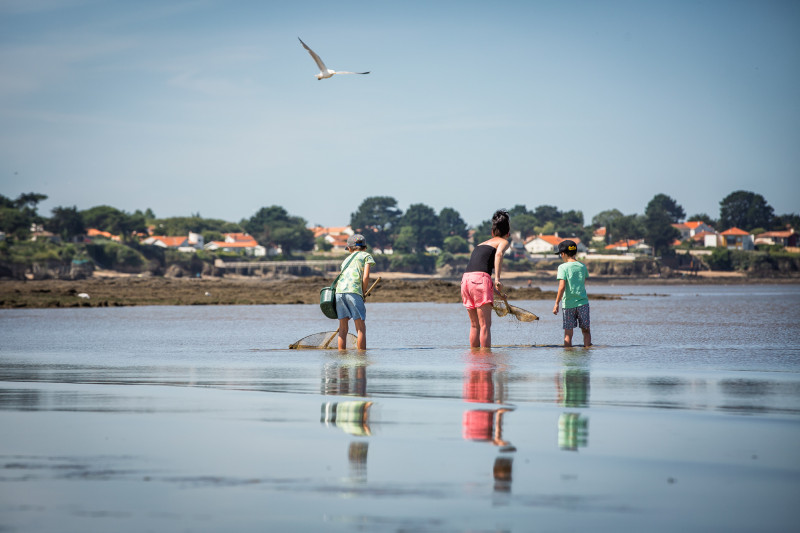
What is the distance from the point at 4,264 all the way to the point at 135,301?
50188mm

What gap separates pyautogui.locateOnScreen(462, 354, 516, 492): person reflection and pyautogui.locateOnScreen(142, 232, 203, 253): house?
170882mm

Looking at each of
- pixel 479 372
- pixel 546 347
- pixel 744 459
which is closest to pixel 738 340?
pixel 546 347

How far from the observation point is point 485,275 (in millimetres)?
11852

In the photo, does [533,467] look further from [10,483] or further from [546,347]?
[546,347]

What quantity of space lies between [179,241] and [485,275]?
7176 inches

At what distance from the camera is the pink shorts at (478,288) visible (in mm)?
11812

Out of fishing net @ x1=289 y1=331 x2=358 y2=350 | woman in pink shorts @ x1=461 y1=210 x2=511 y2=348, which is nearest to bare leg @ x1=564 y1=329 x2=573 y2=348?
woman in pink shorts @ x1=461 y1=210 x2=511 y2=348

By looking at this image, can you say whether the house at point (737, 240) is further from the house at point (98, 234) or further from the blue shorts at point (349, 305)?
the blue shorts at point (349, 305)

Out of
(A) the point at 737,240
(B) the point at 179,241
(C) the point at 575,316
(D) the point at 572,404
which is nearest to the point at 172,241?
(B) the point at 179,241

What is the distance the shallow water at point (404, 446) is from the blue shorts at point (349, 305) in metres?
1.69

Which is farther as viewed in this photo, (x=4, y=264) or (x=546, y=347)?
(x=4, y=264)

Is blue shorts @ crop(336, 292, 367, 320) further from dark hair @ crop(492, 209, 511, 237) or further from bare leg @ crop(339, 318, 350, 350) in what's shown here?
dark hair @ crop(492, 209, 511, 237)

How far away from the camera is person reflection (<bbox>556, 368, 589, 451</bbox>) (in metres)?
5.28

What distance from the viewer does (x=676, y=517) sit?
368cm
